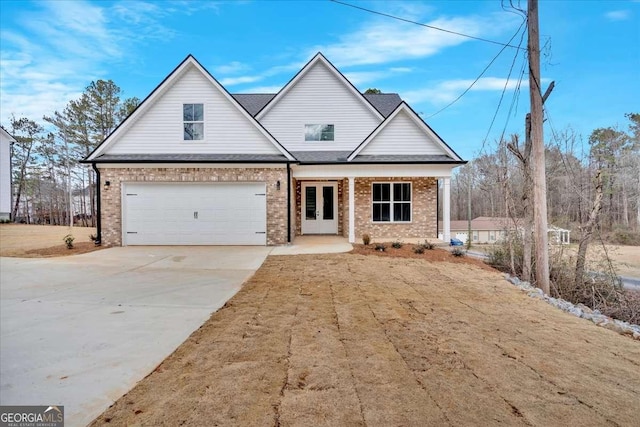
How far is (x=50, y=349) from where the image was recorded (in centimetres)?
404

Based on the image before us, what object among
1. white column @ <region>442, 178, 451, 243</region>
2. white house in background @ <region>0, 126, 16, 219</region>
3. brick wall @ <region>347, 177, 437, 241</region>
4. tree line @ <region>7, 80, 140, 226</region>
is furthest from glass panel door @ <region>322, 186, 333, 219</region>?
white house in background @ <region>0, 126, 16, 219</region>

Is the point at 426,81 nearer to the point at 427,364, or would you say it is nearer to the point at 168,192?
the point at 168,192

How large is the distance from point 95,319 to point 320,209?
11.7 metres

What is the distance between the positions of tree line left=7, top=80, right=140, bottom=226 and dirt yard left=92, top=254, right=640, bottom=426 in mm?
29369

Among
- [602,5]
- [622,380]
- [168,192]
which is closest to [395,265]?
[622,380]

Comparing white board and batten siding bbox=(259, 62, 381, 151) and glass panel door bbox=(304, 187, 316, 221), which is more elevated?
white board and batten siding bbox=(259, 62, 381, 151)

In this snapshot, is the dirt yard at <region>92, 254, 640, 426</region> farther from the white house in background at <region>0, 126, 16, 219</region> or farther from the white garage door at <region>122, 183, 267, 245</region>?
the white house in background at <region>0, 126, 16, 219</region>

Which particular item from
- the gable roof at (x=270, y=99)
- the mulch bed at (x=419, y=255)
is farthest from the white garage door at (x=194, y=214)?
the gable roof at (x=270, y=99)

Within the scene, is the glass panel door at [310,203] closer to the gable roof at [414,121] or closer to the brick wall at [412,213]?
the brick wall at [412,213]

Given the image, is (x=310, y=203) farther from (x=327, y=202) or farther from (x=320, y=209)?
(x=327, y=202)

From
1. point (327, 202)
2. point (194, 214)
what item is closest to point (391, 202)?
point (327, 202)

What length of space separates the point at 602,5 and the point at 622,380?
36.6 feet

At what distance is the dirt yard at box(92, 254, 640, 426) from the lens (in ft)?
8.91

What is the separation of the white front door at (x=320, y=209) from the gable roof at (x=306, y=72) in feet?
12.6
